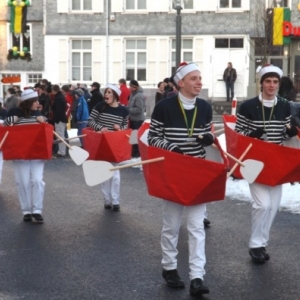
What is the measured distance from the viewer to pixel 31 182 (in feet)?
33.7

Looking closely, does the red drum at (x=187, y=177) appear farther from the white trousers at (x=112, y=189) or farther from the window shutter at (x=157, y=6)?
the window shutter at (x=157, y=6)

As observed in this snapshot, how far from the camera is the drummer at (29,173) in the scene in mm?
10211

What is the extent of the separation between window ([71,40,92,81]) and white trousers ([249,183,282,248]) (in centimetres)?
3257

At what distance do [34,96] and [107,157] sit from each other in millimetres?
1645

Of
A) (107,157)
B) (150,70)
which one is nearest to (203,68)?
(150,70)

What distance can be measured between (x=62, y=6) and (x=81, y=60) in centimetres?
298

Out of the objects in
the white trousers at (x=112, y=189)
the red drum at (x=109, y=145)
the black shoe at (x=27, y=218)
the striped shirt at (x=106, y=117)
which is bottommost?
the black shoe at (x=27, y=218)

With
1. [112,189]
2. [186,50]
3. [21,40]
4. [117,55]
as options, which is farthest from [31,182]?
[21,40]

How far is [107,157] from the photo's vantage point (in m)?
11.3

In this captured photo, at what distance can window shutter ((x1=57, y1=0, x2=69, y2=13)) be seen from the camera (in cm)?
3988

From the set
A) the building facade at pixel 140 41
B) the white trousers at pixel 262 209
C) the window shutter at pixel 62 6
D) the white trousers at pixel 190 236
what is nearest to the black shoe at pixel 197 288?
the white trousers at pixel 190 236

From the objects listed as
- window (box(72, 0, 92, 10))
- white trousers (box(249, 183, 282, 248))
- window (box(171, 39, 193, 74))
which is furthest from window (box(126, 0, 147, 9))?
white trousers (box(249, 183, 282, 248))

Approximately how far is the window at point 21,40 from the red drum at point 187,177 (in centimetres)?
3476

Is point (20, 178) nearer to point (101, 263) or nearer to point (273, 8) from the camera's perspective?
point (101, 263)
